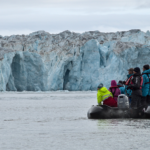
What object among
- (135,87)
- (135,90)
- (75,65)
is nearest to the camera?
(135,87)

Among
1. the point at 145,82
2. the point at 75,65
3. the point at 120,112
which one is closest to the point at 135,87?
the point at 145,82

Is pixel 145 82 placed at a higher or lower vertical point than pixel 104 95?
higher

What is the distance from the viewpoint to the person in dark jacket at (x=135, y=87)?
10.5m

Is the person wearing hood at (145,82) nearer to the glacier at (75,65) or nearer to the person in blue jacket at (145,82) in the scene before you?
the person in blue jacket at (145,82)

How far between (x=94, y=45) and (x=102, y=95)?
41.6m

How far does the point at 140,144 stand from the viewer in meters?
5.77

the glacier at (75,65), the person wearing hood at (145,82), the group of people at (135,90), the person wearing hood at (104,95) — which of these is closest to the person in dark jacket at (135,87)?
the group of people at (135,90)

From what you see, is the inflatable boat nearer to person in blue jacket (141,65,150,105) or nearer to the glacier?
person in blue jacket (141,65,150,105)

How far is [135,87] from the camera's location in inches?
412

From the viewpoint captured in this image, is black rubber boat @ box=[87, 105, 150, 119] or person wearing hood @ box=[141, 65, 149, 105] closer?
black rubber boat @ box=[87, 105, 150, 119]

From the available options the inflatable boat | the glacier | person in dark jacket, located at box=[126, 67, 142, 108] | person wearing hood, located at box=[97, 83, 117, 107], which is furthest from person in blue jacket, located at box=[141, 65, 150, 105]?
the glacier

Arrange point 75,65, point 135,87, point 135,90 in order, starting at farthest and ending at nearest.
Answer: point 75,65
point 135,90
point 135,87

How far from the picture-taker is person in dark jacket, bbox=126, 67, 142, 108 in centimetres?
1046

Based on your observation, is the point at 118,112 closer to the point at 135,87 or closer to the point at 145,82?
the point at 135,87
